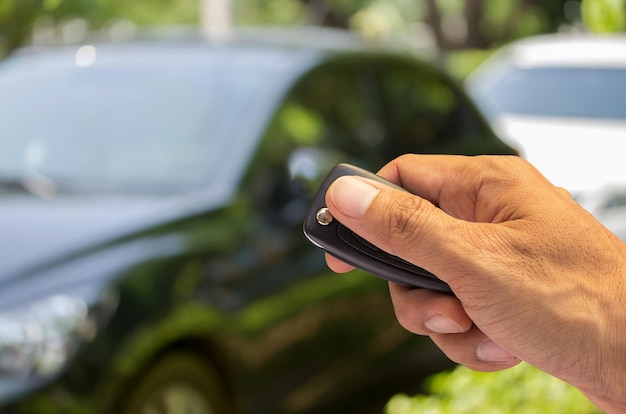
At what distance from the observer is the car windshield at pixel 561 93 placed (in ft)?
21.3

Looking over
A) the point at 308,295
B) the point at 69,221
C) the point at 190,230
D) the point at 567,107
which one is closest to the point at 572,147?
the point at 567,107

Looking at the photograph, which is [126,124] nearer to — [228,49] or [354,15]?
[228,49]

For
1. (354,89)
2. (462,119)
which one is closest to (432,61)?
(462,119)

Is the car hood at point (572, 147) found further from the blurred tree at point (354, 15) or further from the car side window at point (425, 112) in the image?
the blurred tree at point (354, 15)

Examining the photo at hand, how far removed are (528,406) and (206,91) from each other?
177 cm

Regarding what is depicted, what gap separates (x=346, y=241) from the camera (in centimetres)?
126

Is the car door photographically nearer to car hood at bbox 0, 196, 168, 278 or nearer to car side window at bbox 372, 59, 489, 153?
car side window at bbox 372, 59, 489, 153

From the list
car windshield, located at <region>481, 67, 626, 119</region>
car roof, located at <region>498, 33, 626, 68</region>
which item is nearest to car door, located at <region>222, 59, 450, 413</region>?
→ car windshield, located at <region>481, 67, 626, 119</region>

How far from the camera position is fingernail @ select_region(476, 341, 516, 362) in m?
1.38

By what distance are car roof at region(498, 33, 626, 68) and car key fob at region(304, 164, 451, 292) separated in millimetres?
5557

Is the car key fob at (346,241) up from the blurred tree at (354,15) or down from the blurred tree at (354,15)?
up

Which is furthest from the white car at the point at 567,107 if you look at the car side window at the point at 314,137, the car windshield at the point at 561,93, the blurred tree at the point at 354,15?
the car side window at the point at 314,137

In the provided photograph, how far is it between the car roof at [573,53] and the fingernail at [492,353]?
5.46 metres

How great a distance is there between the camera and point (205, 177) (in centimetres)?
360
